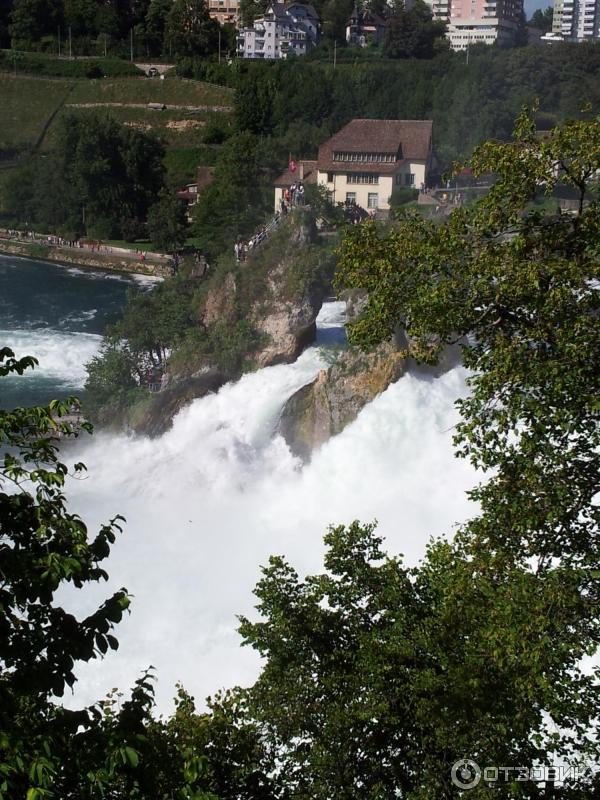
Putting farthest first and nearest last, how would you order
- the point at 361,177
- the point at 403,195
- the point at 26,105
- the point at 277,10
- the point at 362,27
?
the point at 277,10 < the point at 362,27 < the point at 26,105 < the point at 403,195 < the point at 361,177

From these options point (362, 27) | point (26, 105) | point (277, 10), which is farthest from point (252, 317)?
point (277, 10)

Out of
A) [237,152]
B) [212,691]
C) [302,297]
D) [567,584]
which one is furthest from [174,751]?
[237,152]

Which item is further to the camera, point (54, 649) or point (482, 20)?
point (482, 20)

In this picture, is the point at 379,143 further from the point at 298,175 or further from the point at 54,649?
the point at 54,649

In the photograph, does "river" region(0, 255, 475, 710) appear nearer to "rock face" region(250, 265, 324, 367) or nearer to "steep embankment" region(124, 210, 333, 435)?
"rock face" region(250, 265, 324, 367)

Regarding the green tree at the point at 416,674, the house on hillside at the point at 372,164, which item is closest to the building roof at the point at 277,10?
the house on hillside at the point at 372,164

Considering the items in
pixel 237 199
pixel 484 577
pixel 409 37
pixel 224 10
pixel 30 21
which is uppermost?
pixel 224 10

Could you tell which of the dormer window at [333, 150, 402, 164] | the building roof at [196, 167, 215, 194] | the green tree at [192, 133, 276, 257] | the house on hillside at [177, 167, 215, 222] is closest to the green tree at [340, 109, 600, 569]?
the green tree at [192, 133, 276, 257]

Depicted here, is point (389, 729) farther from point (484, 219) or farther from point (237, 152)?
point (237, 152)
